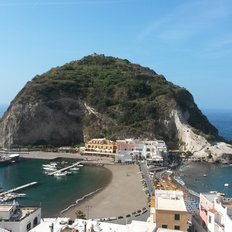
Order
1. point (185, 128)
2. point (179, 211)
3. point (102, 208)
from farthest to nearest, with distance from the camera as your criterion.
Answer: point (185, 128) < point (102, 208) < point (179, 211)

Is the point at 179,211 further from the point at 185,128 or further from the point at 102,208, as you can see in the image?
the point at 185,128

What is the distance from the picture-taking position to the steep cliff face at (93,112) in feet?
307

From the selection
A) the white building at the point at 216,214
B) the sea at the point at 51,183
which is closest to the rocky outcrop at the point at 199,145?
the sea at the point at 51,183

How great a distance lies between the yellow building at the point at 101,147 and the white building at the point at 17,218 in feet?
183

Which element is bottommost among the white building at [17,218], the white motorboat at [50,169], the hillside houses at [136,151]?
the white building at [17,218]

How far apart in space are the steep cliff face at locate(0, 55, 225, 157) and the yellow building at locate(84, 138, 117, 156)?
19.3ft

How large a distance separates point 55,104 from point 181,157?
33.0 metres

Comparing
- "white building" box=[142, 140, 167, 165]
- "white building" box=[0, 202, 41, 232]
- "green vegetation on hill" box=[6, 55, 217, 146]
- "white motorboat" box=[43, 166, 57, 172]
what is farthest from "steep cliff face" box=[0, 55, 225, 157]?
"white building" box=[0, 202, 41, 232]

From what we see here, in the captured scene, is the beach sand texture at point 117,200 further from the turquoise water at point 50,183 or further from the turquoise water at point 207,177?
the turquoise water at point 207,177

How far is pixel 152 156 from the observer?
253 ft

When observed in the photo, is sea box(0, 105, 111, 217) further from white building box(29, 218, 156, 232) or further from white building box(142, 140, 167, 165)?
white building box(29, 218, 156, 232)

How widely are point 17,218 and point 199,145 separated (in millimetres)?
64263

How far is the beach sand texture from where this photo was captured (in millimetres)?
42275

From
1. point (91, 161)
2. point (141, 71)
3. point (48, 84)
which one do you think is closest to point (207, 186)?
point (91, 161)
